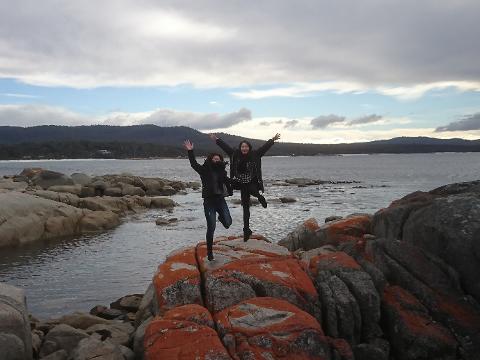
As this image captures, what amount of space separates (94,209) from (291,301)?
30.0m

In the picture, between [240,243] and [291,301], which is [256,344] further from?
[240,243]

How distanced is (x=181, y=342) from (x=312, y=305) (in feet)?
11.2

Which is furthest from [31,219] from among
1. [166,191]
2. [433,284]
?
[166,191]

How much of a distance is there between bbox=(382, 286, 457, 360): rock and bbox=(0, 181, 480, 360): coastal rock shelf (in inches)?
0.9

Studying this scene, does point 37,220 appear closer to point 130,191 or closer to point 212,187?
point 212,187

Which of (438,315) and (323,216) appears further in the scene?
(323,216)

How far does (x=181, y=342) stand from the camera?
32.9 ft

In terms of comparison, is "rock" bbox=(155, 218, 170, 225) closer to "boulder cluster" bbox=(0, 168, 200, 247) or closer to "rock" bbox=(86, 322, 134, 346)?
"boulder cluster" bbox=(0, 168, 200, 247)

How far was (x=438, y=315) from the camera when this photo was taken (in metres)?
12.1

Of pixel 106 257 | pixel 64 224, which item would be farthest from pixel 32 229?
pixel 106 257

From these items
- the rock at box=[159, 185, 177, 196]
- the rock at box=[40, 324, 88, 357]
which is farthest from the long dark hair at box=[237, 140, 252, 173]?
the rock at box=[159, 185, 177, 196]

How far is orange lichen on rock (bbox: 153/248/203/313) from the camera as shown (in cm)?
1173

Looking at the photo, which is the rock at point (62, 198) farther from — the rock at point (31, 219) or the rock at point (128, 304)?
the rock at point (128, 304)

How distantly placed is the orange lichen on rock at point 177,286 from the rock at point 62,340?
2095 mm
